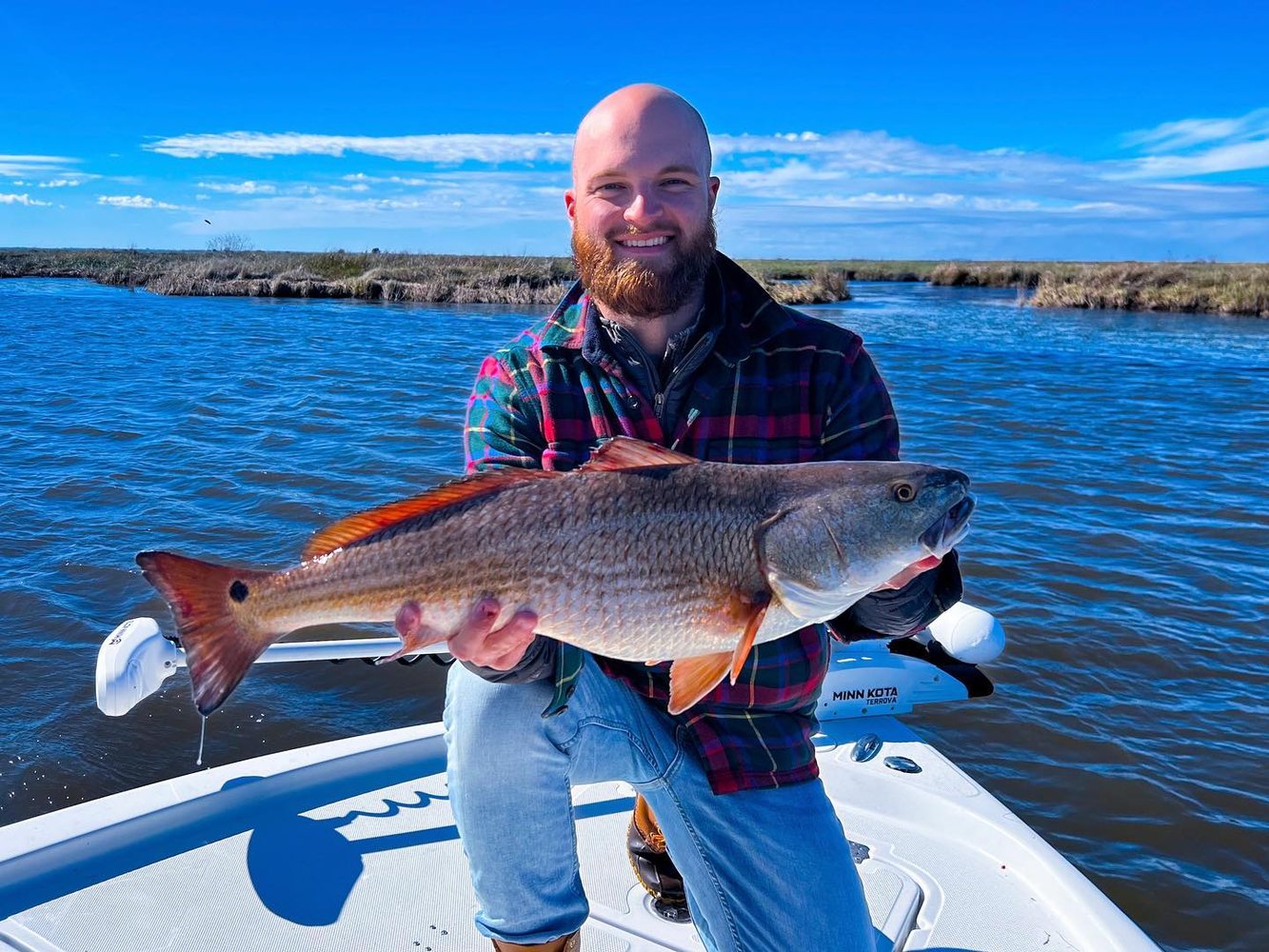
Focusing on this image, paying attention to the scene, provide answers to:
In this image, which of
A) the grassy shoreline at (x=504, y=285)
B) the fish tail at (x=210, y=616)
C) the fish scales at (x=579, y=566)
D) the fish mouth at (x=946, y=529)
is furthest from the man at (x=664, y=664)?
the grassy shoreline at (x=504, y=285)

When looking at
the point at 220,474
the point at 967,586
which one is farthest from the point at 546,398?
the point at 220,474

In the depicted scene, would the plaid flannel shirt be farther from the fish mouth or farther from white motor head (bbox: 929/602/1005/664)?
white motor head (bbox: 929/602/1005/664)

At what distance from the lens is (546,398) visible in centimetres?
317

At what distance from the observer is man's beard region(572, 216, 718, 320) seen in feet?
10.3

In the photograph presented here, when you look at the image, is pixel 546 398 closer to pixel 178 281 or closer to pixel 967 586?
pixel 967 586

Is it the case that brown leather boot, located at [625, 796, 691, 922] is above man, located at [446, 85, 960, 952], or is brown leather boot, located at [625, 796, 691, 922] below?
below

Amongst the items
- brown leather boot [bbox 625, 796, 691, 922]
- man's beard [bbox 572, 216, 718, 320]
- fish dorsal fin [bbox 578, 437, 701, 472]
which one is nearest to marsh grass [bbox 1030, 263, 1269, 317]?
man's beard [bbox 572, 216, 718, 320]

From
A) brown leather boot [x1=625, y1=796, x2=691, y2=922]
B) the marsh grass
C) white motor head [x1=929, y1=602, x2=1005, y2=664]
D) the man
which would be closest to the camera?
the man

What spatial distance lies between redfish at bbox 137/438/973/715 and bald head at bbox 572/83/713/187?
1.22 meters

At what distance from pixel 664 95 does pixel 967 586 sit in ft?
23.6

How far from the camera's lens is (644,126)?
3.13 meters

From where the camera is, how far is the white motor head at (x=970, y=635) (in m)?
4.68

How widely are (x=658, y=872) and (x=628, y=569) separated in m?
1.51

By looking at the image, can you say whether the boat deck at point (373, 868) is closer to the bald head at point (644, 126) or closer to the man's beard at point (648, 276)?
the man's beard at point (648, 276)
